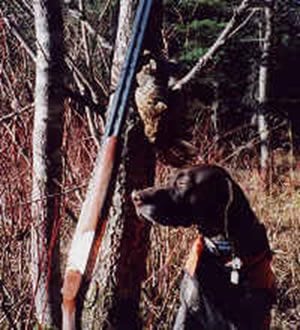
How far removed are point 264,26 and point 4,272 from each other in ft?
39.9

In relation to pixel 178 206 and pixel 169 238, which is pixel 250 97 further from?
pixel 178 206

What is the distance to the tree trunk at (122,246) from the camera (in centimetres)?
221

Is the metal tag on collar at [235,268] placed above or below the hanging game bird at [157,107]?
below

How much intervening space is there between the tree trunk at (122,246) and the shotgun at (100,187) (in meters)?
0.91

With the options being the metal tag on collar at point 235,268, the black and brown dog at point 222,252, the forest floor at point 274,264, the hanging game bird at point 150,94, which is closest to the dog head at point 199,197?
the black and brown dog at point 222,252

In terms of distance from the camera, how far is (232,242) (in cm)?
286

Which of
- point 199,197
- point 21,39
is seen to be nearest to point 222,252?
point 199,197

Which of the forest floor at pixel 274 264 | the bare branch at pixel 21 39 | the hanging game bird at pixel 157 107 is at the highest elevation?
the bare branch at pixel 21 39

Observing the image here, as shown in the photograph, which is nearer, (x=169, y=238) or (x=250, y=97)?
(x=169, y=238)

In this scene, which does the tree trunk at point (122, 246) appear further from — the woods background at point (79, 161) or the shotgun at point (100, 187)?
the shotgun at point (100, 187)

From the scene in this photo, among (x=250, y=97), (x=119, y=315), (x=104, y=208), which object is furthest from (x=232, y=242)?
(x=250, y=97)

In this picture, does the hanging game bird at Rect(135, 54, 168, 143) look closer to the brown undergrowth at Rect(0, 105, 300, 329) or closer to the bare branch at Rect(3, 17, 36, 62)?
the brown undergrowth at Rect(0, 105, 300, 329)

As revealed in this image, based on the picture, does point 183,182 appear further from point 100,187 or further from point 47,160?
point 100,187

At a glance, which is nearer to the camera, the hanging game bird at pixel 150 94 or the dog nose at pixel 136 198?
the hanging game bird at pixel 150 94
